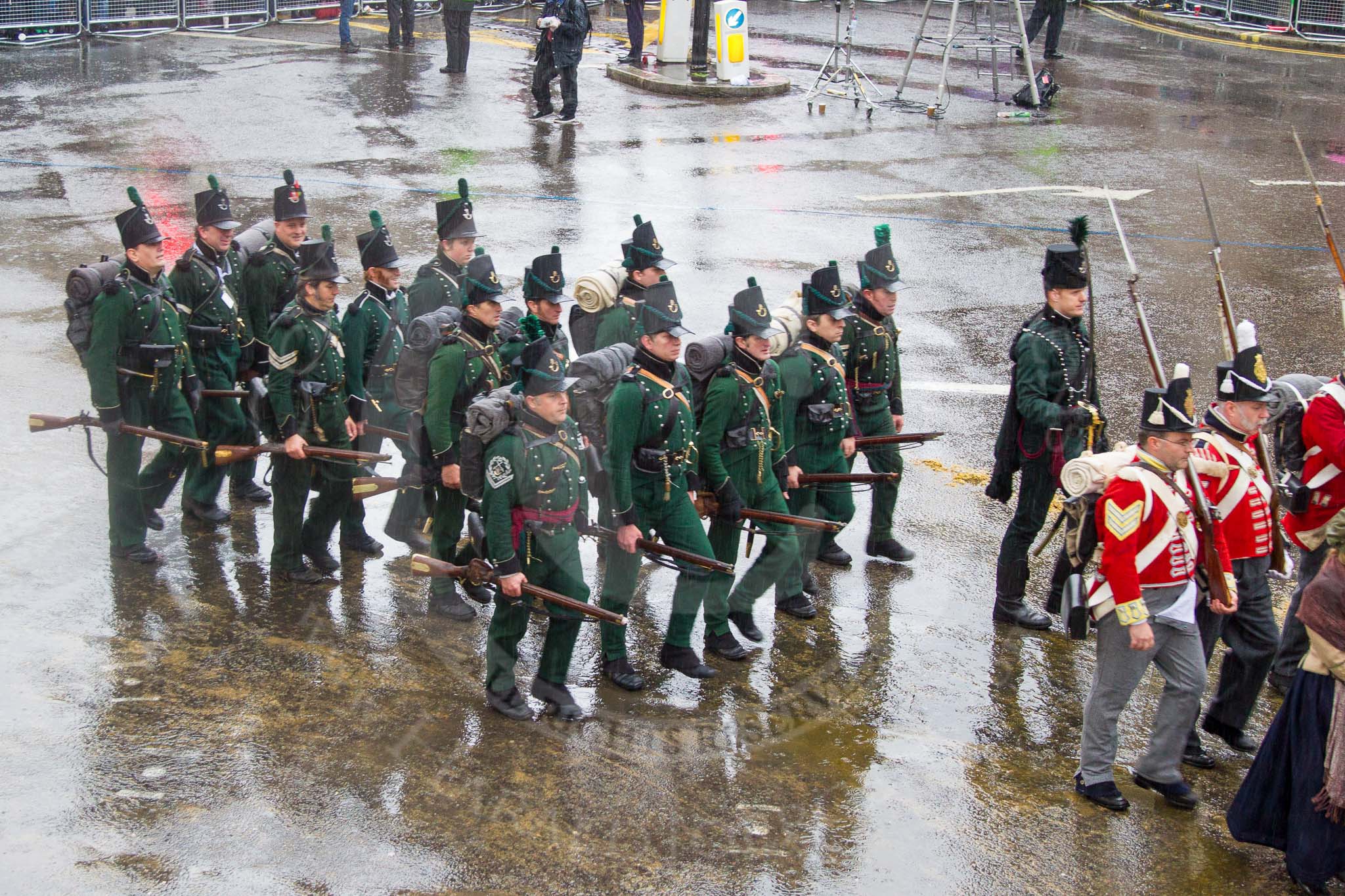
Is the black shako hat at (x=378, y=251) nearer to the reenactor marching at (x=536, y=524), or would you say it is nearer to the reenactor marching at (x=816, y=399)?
the reenactor marching at (x=536, y=524)

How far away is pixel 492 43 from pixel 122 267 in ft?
58.9

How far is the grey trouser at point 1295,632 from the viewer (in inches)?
280

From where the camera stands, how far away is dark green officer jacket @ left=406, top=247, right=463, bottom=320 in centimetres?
874

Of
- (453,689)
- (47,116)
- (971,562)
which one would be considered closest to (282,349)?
(453,689)

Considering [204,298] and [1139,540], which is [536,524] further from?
[204,298]

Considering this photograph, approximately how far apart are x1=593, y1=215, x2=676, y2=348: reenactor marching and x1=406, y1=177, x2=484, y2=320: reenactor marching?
993 millimetres

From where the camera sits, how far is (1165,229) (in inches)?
592

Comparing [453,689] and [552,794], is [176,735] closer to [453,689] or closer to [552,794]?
[453,689]

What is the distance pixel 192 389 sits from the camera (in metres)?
8.45

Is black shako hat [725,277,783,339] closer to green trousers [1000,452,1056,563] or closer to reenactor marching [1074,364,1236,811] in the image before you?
green trousers [1000,452,1056,563]

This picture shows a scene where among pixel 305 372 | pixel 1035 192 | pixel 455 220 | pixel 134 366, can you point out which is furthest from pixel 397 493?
pixel 1035 192

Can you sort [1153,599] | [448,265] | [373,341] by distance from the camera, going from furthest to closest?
[448,265] < [373,341] < [1153,599]

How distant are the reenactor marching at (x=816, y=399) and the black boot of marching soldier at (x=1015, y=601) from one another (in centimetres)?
104

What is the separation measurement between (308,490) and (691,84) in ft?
48.9
